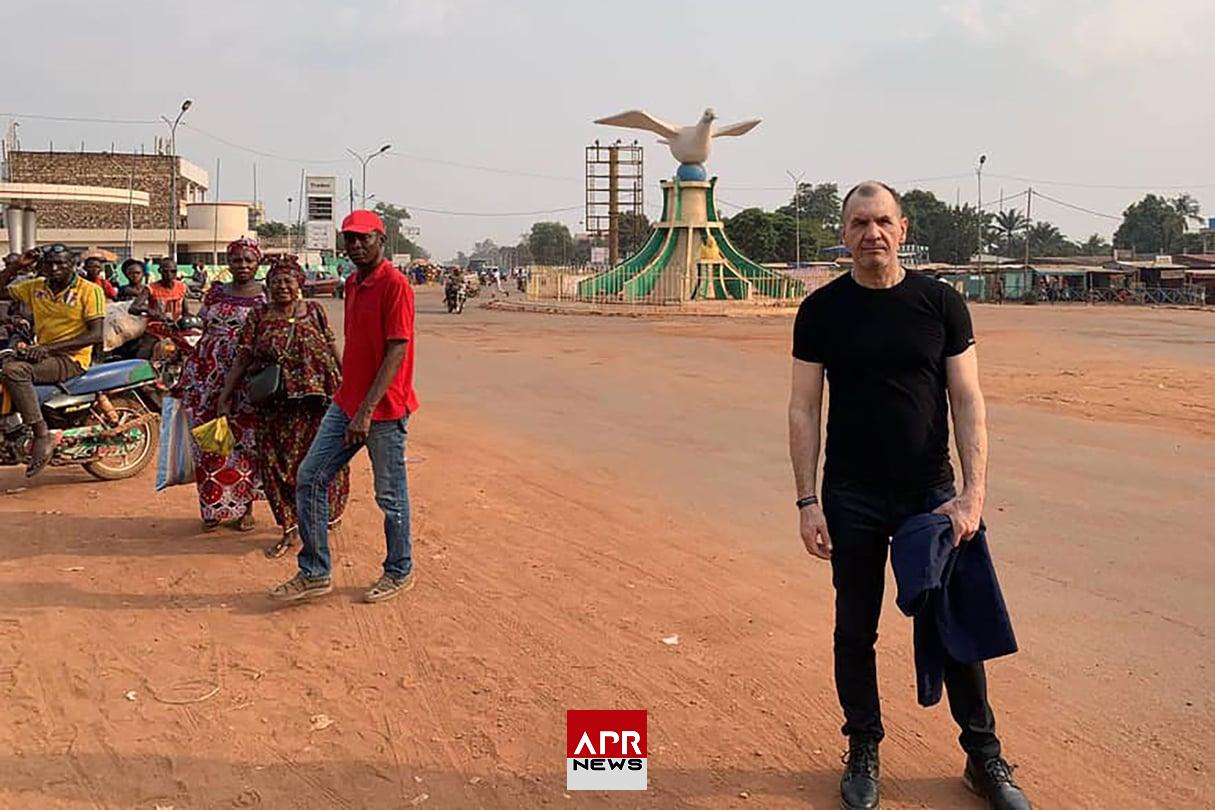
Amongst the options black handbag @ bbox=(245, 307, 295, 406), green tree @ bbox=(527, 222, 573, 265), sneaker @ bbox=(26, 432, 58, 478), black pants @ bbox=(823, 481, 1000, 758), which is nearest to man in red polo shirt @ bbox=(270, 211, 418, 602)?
black handbag @ bbox=(245, 307, 295, 406)

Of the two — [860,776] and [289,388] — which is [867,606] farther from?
[289,388]

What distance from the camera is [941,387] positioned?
10.1 ft

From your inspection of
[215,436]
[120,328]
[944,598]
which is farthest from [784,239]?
[944,598]

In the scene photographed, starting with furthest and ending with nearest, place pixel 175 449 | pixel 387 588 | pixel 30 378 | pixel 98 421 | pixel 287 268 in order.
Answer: pixel 98 421 → pixel 30 378 → pixel 175 449 → pixel 287 268 → pixel 387 588

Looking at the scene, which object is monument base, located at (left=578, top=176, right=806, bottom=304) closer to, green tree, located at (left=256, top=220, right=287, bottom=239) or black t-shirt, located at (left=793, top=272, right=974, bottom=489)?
black t-shirt, located at (left=793, top=272, right=974, bottom=489)

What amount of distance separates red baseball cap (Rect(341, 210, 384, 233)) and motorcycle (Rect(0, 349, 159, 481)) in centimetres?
336

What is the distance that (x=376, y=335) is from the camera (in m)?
4.60

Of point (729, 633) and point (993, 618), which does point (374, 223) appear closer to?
point (729, 633)

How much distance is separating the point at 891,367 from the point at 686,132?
119 ft

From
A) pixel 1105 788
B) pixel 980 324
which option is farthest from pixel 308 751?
pixel 980 324

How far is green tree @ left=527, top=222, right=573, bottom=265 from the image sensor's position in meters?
124

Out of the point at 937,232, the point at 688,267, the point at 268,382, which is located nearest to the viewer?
the point at 268,382

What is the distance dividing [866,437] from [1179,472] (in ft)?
19.5

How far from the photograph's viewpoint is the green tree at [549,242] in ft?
408
